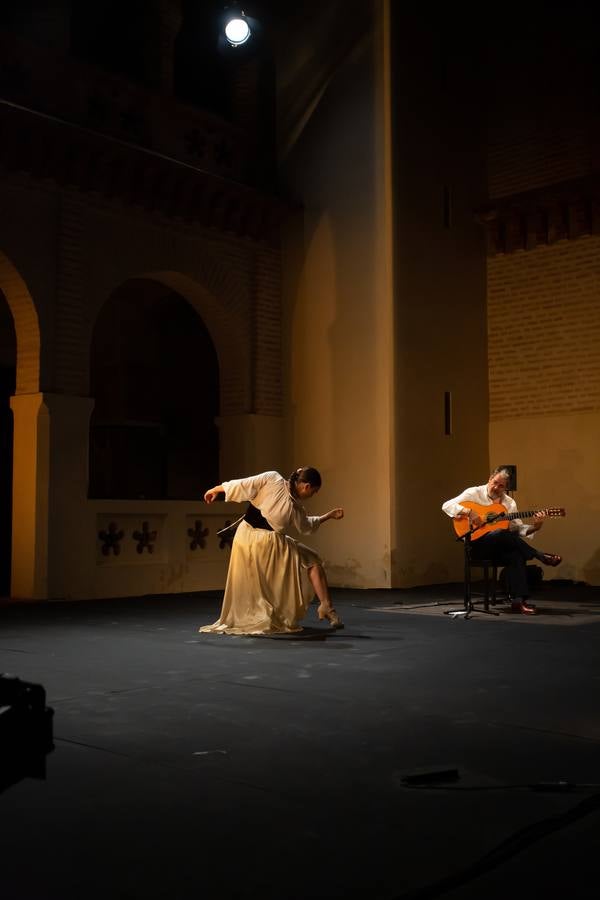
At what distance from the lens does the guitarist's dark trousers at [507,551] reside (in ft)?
29.7

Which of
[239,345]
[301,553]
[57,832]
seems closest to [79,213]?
[239,345]

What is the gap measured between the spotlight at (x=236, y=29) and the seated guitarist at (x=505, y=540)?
6.70 meters

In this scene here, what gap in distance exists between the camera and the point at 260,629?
7.78m

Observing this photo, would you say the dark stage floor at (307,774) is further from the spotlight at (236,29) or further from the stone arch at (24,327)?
the spotlight at (236,29)

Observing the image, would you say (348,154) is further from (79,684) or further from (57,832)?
(57,832)

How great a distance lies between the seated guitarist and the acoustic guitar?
0.03 m

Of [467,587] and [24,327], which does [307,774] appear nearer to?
[467,587]

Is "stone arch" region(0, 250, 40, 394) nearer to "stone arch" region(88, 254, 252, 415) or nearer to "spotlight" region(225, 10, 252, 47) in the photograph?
"stone arch" region(88, 254, 252, 415)

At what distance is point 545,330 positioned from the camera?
13898 mm

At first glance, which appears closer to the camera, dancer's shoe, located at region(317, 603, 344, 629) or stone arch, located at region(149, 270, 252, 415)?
dancer's shoe, located at region(317, 603, 344, 629)

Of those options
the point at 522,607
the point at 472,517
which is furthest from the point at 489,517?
the point at 522,607

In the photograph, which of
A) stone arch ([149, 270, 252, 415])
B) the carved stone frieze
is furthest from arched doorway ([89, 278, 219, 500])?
the carved stone frieze

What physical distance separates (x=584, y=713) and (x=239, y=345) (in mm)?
9483

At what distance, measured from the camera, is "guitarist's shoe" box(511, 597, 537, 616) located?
9.36 metres
